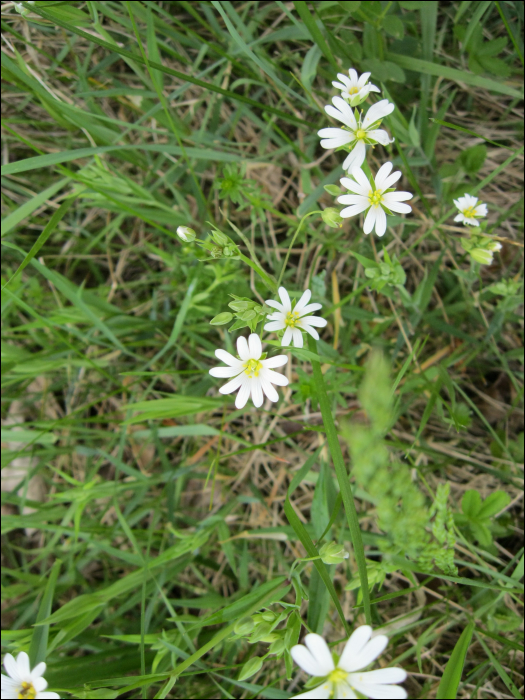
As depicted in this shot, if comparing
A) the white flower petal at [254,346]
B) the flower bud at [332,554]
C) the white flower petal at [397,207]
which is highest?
the white flower petal at [397,207]

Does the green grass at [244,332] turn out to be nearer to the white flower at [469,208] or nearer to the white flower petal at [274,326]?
the white flower at [469,208]

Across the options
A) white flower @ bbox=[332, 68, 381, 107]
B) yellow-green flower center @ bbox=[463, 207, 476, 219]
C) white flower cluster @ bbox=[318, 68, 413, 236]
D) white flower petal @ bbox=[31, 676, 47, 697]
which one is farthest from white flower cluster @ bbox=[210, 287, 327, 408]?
white flower petal @ bbox=[31, 676, 47, 697]

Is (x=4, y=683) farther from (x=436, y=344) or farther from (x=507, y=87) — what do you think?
(x=507, y=87)

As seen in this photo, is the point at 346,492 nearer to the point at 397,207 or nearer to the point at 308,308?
the point at 308,308

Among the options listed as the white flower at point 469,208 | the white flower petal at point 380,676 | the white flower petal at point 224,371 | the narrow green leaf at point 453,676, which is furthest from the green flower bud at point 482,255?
the white flower petal at point 380,676

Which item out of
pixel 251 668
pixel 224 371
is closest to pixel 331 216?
pixel 224 371
